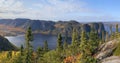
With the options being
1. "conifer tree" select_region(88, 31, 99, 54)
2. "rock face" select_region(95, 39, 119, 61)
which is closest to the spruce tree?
"rock face" select_region(95, 39, 119, 61)

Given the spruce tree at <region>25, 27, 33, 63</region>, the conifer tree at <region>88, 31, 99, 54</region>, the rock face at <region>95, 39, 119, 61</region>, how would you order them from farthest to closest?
the conifer tree at <region>88, 31, 99, 54</region> < the spruce tree at <region>25, 27, 33, 63</region> < the rock face at <region>95, 39, 119, 61</region>

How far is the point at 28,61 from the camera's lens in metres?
105

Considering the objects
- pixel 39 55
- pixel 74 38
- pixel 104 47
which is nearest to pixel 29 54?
pixel 39 55

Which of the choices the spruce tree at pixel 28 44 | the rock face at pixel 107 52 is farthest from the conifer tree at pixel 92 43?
the spruce tree at pixel 28 44

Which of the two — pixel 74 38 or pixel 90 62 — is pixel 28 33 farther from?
pixel 74 38

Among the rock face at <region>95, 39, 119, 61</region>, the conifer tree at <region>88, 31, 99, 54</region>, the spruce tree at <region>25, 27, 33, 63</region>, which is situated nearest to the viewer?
the rock face at <region>95, 39, 119, 61</region>

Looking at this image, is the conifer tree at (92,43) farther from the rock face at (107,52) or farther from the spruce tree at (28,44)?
the spruce tree at (28,44)

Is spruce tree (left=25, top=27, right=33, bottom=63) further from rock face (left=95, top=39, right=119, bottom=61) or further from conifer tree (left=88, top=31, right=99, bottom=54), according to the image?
conifer tree (left=88, top=31, right=99, bottom=54)

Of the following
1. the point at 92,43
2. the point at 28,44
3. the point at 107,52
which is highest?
the point at 28,44

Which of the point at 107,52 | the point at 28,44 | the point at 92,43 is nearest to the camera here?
the point at 107,52

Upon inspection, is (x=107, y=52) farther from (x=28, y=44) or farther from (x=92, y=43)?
(x=92, y=43)

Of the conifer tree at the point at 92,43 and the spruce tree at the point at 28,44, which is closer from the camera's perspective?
the spruce tree at the point at 28,44

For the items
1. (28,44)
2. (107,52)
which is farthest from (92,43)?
(28,44)

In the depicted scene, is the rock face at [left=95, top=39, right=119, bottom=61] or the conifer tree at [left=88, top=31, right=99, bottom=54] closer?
the rock face at [left=95, top=39, right=119, bottom=61]
